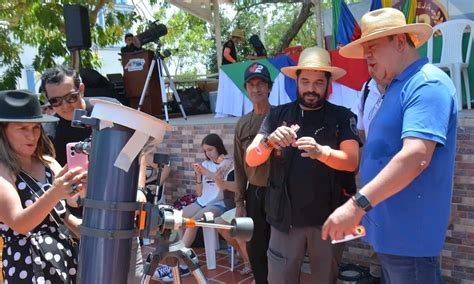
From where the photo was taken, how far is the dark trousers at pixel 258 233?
3.15 metres

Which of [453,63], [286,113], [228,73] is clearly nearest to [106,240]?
[286,113]

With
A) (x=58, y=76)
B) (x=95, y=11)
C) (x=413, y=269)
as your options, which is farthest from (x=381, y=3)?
(x=95, y=11)

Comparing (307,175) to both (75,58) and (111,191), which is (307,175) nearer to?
(111,191)

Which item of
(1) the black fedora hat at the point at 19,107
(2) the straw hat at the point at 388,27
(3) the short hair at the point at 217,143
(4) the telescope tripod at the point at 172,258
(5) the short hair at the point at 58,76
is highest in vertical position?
(2) the straw hat at the point at 388,27

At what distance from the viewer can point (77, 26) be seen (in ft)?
24.9

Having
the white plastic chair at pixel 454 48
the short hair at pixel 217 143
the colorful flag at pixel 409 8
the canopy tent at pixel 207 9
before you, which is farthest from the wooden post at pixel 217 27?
the white plastic chair at pixel 454 48

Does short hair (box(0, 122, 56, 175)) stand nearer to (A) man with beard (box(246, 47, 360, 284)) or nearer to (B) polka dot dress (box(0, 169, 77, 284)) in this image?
(B) polka dot dress (box(0, 169, 77, 284))

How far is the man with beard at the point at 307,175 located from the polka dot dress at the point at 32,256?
107 centimetres

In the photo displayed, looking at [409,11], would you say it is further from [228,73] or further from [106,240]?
[106,240]

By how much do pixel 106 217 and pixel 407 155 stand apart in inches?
41.9

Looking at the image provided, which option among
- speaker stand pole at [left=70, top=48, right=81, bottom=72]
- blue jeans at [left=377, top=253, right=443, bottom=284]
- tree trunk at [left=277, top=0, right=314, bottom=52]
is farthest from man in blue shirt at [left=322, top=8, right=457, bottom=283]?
tree trunk at [left=277, top=0, right=314, bottom=52]

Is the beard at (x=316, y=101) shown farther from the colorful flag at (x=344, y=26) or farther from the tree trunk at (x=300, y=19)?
the tree trunk at (x=300, y=19)

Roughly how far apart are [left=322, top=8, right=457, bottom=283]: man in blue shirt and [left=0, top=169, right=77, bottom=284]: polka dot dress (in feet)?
3.88

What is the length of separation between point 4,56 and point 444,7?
26.3 ft
